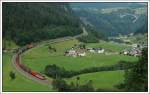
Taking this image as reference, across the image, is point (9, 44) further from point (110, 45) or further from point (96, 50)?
point (110, 45)

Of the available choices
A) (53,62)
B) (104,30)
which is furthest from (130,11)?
(53,62)

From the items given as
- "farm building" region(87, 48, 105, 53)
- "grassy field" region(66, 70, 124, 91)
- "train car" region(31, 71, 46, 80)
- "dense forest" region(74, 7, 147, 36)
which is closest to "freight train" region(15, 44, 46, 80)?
"train car" region(31, 71, 46, 80)

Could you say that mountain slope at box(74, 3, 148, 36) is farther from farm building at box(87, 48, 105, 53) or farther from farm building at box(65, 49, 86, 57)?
farm building at box(65, 49, 86, 57)

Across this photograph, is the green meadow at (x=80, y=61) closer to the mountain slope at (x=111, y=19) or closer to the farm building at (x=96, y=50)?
the farm building at (x=96, y=50)

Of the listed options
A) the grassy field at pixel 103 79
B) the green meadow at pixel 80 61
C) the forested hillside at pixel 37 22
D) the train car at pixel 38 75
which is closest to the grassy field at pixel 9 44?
the forested hillside at pixel 37 22

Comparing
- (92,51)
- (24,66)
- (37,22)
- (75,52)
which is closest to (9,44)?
(24,66)

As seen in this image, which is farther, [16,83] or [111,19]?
[111,19]

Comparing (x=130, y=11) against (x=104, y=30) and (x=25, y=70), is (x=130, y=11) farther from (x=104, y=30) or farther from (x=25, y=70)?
(x=25, y=70)
